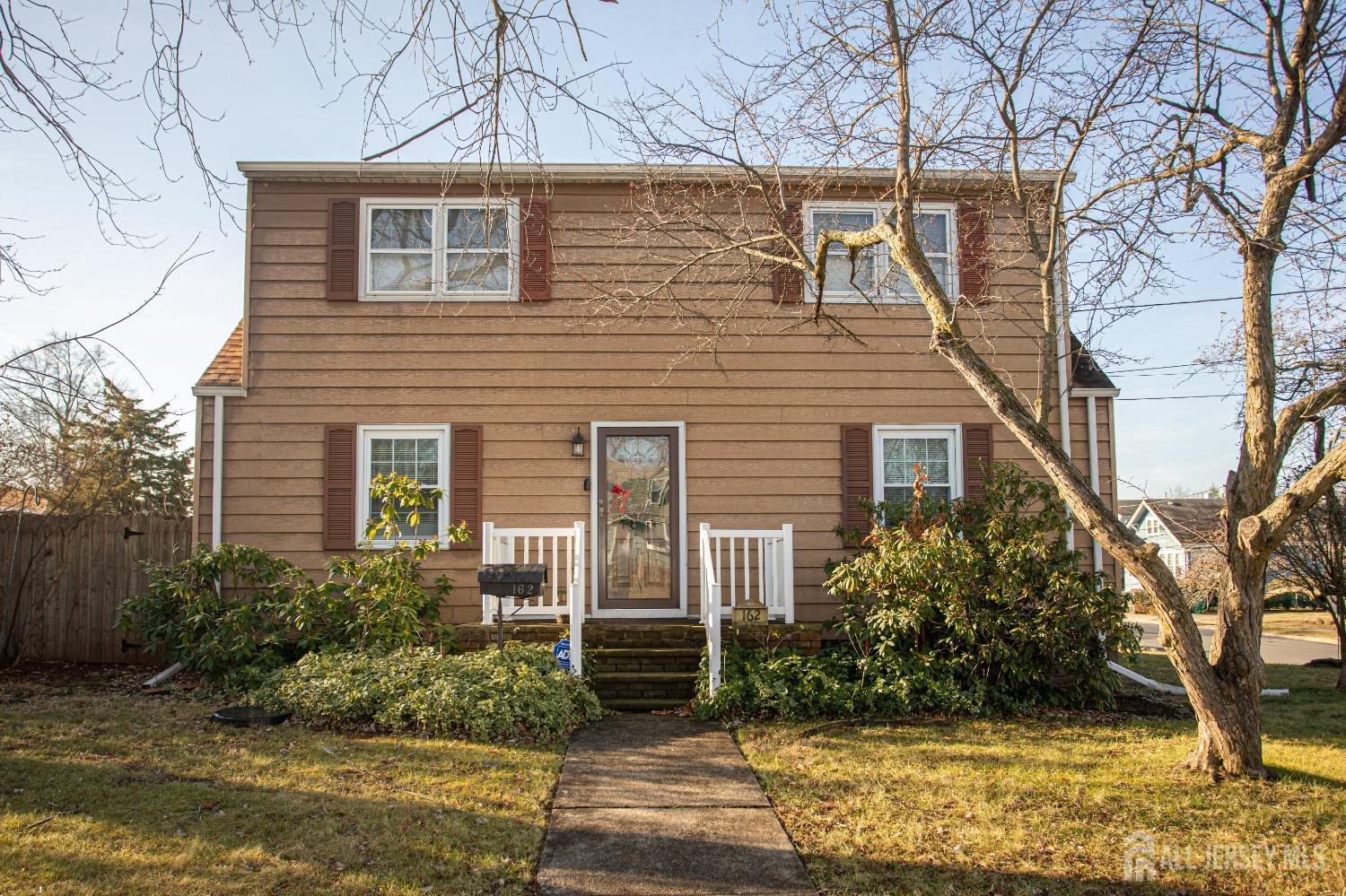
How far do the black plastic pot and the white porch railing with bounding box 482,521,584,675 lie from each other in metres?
2.16

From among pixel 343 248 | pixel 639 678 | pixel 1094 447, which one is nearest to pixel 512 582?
pixel 639 678

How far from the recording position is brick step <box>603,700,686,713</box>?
7.77 meters

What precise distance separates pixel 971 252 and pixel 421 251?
19.4ft

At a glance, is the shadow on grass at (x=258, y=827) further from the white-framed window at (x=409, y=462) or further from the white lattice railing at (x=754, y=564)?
the white-framed window at (x=409, y=462)

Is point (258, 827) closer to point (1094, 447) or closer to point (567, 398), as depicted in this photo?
point (567, 398)

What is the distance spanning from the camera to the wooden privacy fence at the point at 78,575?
31.9 ft

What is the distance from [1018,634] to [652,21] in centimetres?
587

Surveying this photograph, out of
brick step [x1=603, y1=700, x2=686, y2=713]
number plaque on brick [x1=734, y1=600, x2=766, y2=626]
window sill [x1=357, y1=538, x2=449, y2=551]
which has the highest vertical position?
window sill [x1=357, y1=538, x2=449, y2=551]

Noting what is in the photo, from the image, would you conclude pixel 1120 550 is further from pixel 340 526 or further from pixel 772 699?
pixel 340 526

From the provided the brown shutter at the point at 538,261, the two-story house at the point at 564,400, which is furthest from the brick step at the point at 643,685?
the brown shutter at the point at 538,261

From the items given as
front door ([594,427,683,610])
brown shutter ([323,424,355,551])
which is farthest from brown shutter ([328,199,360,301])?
front door ([594,427,683,610])

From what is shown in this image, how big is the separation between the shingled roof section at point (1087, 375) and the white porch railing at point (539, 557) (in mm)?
5566

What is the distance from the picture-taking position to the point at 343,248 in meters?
9.38

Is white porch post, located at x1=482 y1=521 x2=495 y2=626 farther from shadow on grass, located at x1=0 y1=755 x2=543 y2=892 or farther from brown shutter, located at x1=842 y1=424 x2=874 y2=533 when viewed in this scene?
brown shutter, located at x1=842 y1=424 x2=874 y2=533
